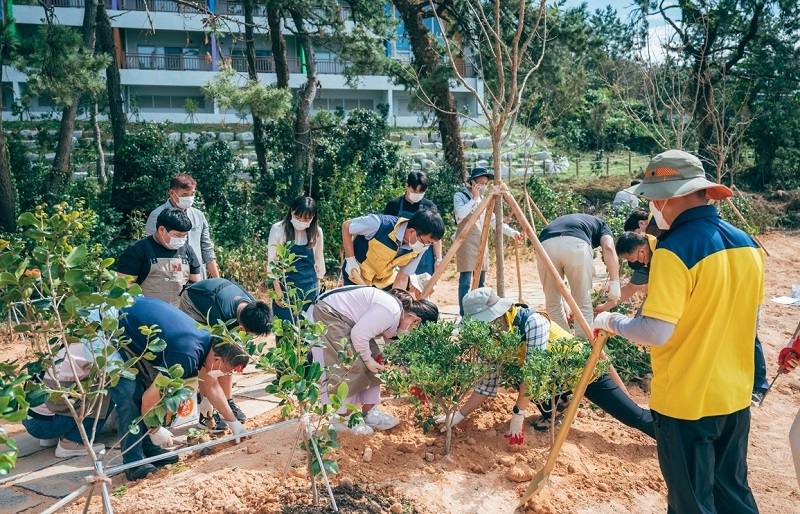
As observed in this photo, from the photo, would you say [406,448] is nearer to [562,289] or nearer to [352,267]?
[562,289]

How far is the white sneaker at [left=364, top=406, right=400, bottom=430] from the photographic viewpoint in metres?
4.56

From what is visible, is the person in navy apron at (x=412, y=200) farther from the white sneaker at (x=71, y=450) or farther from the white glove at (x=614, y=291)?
the white sneaker at (x=71, y=450)

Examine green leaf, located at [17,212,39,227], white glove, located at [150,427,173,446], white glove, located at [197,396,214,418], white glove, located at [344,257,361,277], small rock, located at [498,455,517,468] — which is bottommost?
small rock, located at [498,455,517,468]

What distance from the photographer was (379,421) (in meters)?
4.58

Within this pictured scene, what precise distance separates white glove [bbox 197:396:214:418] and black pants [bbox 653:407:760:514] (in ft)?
9.15

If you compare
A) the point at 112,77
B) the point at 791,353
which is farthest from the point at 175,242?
the point at 112,77

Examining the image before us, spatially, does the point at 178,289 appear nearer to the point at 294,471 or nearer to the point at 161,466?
the point at 161,466

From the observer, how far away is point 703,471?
2994 millimetres

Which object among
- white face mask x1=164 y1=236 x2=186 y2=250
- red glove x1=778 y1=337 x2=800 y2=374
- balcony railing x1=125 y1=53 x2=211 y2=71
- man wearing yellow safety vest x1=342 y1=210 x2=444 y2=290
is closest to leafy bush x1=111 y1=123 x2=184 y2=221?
white face mask x1=164 y1=236 x2=186 y2=250

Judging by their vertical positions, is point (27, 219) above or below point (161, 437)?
above

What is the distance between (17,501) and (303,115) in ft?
26.4

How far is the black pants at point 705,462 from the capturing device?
2984mm

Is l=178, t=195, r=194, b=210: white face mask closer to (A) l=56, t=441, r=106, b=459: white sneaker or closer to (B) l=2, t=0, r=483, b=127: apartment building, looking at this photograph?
(A) l=56, t=441, r=106, b=459: white sneaker

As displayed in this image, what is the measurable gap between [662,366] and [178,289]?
3.42 metres
